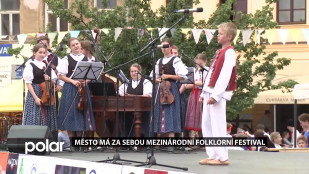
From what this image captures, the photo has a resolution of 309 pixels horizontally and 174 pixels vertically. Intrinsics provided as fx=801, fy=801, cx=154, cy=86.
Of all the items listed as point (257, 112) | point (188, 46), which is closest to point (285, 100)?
point (257, 112)

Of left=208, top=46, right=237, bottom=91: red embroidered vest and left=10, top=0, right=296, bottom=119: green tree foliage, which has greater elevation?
left=10, top=0, right=296, bottom=119: green tree foliage

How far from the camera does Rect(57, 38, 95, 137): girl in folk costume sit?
→ 414 inches

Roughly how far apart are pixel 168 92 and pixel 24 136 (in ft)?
6.57

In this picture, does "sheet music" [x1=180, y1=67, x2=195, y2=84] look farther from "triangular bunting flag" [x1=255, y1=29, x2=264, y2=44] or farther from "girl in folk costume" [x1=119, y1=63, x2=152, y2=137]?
"triangular bunting flag" [x1=255, y1=29, x2=264, y2=44]

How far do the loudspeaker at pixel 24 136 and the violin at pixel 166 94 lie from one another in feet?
5.42

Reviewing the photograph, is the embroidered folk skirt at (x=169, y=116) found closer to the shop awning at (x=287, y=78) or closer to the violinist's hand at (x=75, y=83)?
the violinist's hand at (x=75, y=83)

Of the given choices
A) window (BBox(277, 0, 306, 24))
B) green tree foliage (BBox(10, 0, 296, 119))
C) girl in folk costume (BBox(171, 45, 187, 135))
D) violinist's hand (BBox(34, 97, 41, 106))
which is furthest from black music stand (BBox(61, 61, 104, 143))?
window (BBox(277, 0, 306, 24))

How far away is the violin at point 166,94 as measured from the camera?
10.3 metres

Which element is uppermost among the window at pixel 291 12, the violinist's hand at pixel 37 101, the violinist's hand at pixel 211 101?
the window at pixel 291 12

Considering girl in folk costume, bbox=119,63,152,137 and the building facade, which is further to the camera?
the building facade

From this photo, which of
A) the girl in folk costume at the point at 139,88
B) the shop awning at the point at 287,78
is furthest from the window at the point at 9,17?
the girl in folk costume at the point at 139,88

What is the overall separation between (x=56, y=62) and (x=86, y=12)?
244 inches

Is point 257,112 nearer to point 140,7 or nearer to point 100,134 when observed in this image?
point 140,7

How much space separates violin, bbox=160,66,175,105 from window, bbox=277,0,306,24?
14038 millimetres
